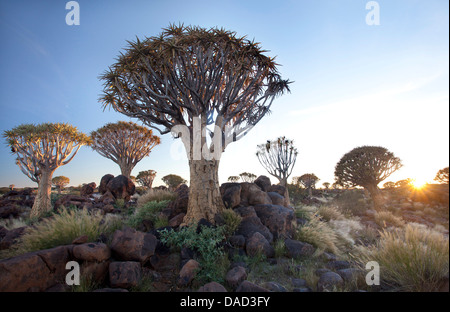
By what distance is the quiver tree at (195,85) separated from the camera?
Result: 254 inches

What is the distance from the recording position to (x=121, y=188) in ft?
49.1

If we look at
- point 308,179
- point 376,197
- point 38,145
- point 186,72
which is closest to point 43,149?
point 38,145

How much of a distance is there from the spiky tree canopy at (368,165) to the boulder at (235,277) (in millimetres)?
14224

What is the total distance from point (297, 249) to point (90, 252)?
16.6 ft

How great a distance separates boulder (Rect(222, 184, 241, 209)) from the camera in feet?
23.9

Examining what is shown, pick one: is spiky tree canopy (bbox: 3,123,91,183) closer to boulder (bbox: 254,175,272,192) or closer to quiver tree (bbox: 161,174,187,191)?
boulder (bbox: 254,175,272,192)

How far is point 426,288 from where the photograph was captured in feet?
8.55

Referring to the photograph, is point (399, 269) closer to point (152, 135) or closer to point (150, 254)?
point (150, 254)

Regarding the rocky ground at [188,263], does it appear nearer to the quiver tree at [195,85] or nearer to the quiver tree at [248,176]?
the quiver tree at [195,85]

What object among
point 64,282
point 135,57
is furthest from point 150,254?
point 135,57

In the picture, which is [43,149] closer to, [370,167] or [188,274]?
[188,274]

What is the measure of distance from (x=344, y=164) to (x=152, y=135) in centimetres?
1940

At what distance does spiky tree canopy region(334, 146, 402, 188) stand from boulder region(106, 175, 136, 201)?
692 inches

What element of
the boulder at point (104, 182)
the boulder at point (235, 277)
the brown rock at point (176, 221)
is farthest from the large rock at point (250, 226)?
the boulder at point (104, 182)
